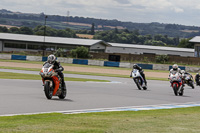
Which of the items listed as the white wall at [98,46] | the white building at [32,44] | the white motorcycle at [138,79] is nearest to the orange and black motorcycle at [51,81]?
the white motorcycle at [138,79]

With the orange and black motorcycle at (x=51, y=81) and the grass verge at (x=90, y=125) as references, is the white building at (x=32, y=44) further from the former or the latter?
the grass verge at (x=90, y=125)

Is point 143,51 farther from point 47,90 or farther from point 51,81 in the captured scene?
point 47,90

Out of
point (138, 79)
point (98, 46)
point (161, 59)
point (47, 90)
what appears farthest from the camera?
point (98, 46)

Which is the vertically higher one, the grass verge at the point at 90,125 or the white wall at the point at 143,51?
the grass verge at the point at 90,125

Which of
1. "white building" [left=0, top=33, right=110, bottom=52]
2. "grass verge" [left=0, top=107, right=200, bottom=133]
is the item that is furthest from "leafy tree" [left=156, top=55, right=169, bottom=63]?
"grass verge" [left=0, top=107, right=200, bottom=133]

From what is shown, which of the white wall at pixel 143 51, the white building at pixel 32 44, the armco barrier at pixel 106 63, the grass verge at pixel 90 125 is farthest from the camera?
the white wall at pixel 143 51

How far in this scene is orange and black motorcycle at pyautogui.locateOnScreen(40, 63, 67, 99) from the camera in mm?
14812

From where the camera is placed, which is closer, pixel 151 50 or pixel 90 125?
pixel 90 125

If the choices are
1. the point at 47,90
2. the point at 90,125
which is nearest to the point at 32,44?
the point at 47,90

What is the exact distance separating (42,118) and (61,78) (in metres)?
5.78

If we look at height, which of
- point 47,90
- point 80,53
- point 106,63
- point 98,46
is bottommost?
point 106,63

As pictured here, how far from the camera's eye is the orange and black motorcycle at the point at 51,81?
48.6 ft

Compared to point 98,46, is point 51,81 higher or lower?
lower

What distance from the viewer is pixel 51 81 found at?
15148 millimetres
